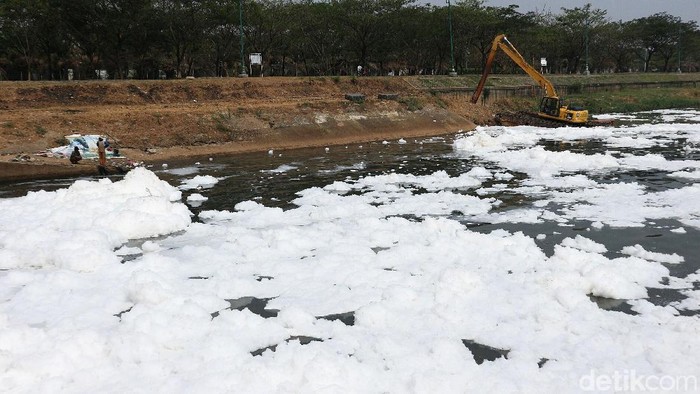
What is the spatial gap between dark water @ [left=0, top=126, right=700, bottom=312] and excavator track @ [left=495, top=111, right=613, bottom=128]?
7.73m

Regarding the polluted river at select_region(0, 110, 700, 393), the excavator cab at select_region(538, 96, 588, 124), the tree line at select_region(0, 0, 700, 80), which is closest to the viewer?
the polluted river at select_region(0, 110, 700, 393)

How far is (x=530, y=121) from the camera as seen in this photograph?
1470 inches

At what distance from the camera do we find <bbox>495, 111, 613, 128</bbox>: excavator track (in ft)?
117

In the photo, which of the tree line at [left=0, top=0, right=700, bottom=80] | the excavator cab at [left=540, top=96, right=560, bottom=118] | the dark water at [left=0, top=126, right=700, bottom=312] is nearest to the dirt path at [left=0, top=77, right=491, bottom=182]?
the dark water at [left=0, top=126, right=700, bottom=312]

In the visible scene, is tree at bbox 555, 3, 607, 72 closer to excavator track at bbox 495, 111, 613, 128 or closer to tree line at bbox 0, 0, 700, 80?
tree line at bbox 0, 0, 700, 80

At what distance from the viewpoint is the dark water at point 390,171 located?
35.2 feet

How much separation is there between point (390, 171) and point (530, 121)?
20044 millimetres

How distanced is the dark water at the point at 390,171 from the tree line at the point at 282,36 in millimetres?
18915

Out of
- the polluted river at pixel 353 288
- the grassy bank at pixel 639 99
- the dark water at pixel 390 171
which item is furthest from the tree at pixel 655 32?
the polluted river at pixel 353 288

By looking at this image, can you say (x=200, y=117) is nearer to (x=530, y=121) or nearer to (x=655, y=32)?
(x=530, y=121)

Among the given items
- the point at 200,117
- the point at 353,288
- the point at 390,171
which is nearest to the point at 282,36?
the point at 200,117

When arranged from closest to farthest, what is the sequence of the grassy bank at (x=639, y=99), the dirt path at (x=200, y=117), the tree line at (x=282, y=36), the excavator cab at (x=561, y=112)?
the dirt path at (x=200, y=117), the excavator cab at (x=561, y=112), the tree line at (x=282, y=36), the grassy bank at (x=639, y=99)

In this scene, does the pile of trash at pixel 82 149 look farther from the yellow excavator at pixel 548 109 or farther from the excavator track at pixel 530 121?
the excavator track at pixel 530 121

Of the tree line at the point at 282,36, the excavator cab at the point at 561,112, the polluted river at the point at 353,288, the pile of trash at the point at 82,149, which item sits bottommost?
the polluted river at the point at 353,288
